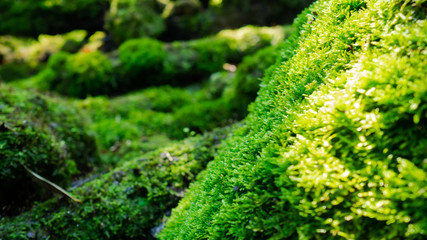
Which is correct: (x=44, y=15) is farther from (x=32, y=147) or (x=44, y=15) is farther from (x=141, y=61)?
(x=32, y=147)

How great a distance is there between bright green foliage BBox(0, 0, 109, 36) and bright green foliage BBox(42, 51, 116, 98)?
4282 millimetres

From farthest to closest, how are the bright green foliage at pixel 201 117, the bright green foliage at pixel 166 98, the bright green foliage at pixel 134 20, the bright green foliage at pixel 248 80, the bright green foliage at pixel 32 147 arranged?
the bright green foliage at pixel 134 20
the bright green foliage at pixel 166 98
the bright green foliage at pixel 201 117
the bright green foliage at pixel 248 80
the bright green foliage at pixel 32 147

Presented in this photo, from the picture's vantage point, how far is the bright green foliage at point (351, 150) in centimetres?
125

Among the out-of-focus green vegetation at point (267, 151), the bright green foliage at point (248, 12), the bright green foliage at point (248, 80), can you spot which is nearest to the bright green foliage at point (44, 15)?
the bright green foliage at point (248, 12)

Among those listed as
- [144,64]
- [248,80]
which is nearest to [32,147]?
[248,80]

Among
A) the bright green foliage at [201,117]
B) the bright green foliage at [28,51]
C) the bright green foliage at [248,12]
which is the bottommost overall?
the bright green foliage at [28,51]

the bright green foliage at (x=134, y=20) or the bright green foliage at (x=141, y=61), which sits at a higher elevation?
the bright green foliage at (x=134, y=20)

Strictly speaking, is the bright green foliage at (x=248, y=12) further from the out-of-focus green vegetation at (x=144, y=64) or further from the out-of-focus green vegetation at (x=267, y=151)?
the out-of-focus green vegetation at (x=267, y=151)

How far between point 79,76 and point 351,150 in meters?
9.51

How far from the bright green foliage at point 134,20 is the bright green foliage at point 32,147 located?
7.32 metres

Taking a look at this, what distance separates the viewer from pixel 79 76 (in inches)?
359

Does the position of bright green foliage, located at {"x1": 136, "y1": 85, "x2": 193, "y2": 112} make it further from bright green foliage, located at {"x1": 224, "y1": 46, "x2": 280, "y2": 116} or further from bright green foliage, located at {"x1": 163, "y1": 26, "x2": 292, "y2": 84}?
bright green foliage, located at {"x1": 224, "y1": 46, "x2": 280, "y2": 116}

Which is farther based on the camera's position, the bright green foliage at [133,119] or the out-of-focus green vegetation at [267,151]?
the bright green foliage at [133,119]

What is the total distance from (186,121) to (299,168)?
6.27 metres
